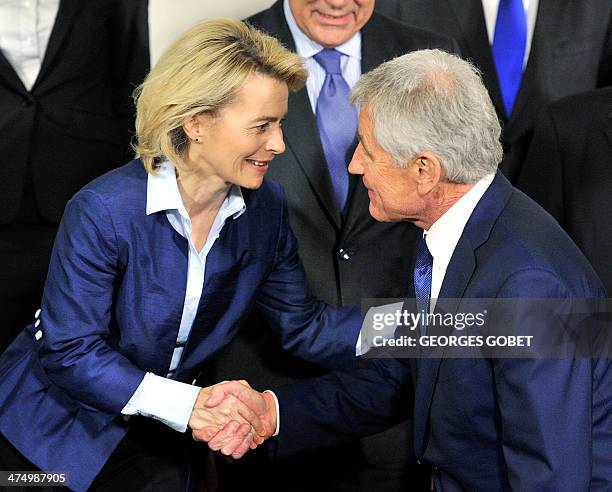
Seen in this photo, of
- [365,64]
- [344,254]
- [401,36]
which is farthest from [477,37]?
[344,254]

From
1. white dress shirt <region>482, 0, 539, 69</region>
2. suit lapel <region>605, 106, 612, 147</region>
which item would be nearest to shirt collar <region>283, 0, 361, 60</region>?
white dress shirt <region>482, 0, 539, 69</region>

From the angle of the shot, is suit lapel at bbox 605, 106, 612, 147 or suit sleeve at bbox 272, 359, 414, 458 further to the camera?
suit lapel at bbox 605, 106, 612, 147

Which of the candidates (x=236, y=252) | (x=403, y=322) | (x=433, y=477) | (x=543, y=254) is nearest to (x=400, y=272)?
(x=403, y=322)

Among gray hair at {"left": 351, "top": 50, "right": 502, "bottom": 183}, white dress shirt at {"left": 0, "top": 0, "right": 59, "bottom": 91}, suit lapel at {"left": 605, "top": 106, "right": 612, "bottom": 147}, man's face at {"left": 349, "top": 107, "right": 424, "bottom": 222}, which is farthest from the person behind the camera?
white dress shirt at {"left": 0, "top": 0, "right": 59, "bottom": 91}

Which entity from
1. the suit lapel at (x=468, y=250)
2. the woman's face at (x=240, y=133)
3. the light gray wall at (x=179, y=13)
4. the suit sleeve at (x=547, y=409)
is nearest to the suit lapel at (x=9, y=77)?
the light gray wall at (x=179, y=13)

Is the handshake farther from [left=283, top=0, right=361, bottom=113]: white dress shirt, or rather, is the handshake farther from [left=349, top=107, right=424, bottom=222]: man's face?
[left=283, top=0, right=361, bottom=113]: white dress shirt

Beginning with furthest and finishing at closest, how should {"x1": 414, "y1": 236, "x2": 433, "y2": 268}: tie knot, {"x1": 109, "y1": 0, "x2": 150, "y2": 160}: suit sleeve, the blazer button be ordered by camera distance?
{"x1": 109, "y1": 0, "x2": 150, "y2": 160}: suit sleeve, the blazer button, {"x1": 414, "y1": 236, "x2": 433, "y2": 268}: tie knot

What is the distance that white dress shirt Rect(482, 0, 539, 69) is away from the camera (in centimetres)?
294

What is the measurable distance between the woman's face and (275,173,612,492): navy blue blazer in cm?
50

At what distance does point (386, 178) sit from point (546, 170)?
78 cm

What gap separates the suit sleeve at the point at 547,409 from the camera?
1799 mm

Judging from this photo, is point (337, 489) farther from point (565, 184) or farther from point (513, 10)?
point (513, 10)

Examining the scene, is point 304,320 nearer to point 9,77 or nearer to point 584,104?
point 584,104

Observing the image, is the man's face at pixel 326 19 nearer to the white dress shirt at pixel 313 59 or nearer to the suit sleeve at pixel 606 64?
the white dress shirt at pixel 313 59
